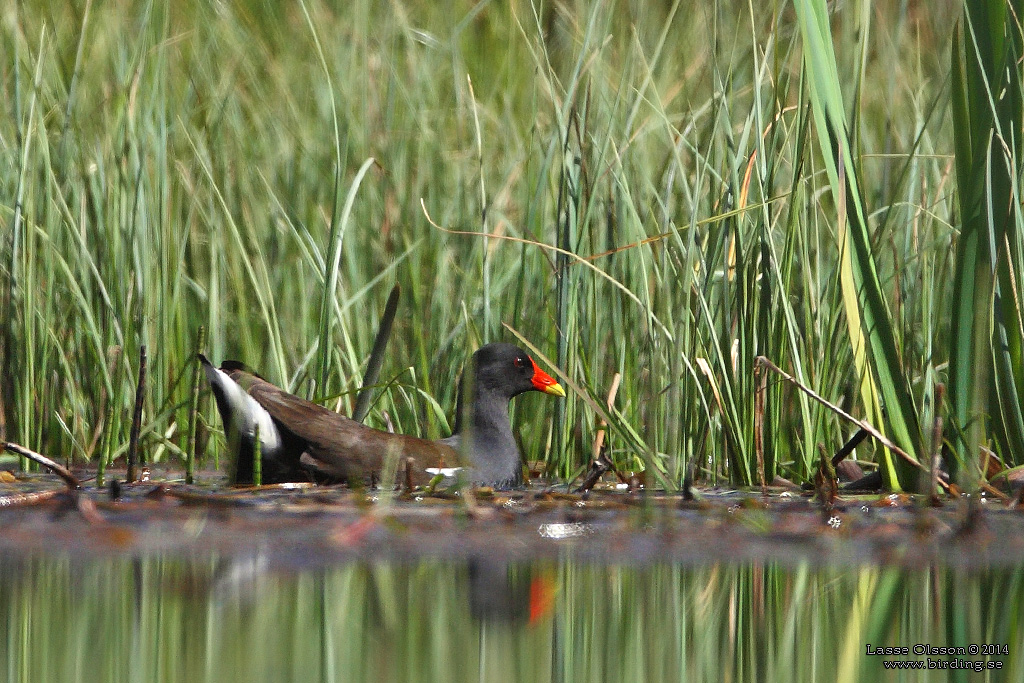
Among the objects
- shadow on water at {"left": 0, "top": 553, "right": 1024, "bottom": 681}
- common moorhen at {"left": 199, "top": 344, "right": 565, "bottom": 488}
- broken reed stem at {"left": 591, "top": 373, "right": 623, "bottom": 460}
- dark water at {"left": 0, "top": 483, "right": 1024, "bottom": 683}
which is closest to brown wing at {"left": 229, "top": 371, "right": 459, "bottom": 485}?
common moorhen at {"left": 199, "top": 344, "right": 565, "bottom": 488}

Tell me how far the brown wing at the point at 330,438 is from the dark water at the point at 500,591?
2.62ft

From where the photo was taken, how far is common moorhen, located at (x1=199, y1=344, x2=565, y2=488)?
5000 millimetres

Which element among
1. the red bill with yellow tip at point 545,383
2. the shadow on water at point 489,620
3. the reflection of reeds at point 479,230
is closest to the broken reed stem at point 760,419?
the reflection of reeds at point 479,230

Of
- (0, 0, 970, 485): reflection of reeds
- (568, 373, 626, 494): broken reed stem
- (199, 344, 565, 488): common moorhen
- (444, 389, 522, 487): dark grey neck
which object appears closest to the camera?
(568, 373, 626, 494): broken reed stem

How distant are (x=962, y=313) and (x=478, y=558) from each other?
1.56m

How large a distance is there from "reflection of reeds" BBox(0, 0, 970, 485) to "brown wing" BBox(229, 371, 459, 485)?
0.62ft

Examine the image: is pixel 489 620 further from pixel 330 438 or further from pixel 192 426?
pixel 330 438

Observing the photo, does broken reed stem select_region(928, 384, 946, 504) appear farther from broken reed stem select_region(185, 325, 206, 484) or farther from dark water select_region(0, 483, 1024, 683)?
broken reed stem select_region(185, 325, 206, 484)

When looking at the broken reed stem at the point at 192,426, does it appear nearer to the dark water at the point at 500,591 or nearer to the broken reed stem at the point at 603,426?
the dark water at the point at 500,591

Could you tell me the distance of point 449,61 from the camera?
672 cm

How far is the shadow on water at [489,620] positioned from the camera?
2393mm

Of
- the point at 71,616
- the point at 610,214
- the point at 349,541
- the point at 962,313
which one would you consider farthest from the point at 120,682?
the point at 610,214

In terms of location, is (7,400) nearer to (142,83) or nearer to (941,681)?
(142,83)

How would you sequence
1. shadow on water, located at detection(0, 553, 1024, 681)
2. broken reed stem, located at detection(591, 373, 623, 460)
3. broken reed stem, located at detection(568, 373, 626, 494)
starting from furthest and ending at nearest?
broken reed stem, located at detection(591, 373, 623, 460) < broken reed stem, located at detection(568, 373, 626, 494) < shadow on water, located at detection(0, 553, 1024, 681)
